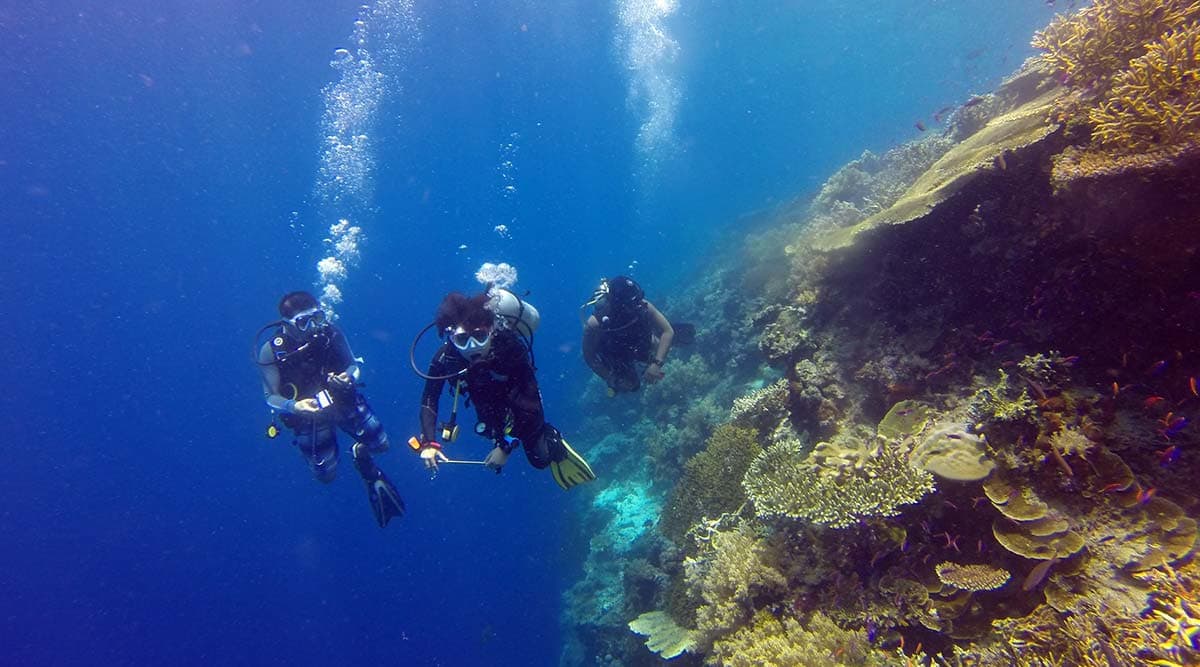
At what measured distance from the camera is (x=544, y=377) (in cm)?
4484

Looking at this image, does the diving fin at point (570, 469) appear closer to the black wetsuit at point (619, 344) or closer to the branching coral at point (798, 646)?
the branching coral at point (798, 646)

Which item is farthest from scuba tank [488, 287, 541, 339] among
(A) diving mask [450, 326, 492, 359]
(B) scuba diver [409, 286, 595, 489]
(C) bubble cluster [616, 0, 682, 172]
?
(C) bubble cluster [616, 0, 682, 172]

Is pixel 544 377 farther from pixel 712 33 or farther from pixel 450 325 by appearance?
pixel 712 33

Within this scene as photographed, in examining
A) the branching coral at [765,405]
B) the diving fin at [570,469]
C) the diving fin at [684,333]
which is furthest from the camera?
the diving fin at [684,333]

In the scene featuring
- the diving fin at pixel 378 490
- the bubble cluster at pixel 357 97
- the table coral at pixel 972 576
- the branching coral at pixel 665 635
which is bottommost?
the branching coral at pixel 665 635

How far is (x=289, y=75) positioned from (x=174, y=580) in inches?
3475

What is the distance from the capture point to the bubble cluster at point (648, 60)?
51.3 meters

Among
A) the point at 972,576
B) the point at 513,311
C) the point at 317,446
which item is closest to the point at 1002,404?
the point at 972,576

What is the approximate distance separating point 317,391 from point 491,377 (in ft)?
15.1

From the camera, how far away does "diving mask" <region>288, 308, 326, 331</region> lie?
7848 millimetres

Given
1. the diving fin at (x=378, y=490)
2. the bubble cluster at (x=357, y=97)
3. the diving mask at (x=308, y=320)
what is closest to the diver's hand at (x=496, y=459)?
the diving fin at (x=378, y=490)

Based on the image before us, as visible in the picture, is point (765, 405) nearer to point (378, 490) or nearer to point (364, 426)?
point (378, 490)

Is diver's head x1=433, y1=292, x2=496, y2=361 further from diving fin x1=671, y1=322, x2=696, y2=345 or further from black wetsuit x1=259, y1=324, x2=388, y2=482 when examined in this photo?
diving fin x1=671, y1=322, x2=696, y2=345

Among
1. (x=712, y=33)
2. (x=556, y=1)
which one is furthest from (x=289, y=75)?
(x=712, y=33)
